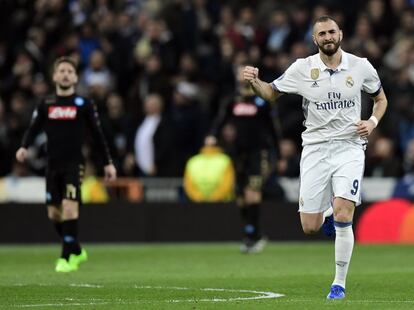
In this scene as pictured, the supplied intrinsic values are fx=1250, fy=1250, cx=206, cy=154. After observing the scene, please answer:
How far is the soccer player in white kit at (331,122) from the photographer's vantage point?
1155 cm

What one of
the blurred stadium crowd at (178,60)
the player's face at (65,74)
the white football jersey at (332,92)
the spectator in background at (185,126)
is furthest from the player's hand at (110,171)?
the spectator in background at (185,126)

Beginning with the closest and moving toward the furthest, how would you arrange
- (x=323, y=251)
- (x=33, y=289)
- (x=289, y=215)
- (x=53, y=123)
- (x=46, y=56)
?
(x=33, y=289) < (x=53, y=123) < (x=323, y=251) < (x=289, y=215) < (x=46, y=56)

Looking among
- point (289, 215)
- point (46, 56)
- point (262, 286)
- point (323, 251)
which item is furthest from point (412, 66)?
point (262, 286)

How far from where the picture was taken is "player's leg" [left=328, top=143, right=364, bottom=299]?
1143 cm

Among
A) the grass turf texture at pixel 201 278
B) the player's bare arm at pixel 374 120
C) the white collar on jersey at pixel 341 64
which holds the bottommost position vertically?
the grass turf texture at pixel 201 278

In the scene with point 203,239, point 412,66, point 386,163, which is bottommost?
point 203,239

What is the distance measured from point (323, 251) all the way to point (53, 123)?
226 inches

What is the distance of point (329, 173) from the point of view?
1171cm

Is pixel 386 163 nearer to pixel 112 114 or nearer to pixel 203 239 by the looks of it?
pixel 203 239

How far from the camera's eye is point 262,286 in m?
12.9

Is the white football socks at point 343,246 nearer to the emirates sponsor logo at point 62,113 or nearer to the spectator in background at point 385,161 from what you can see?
the emirates sponsor logo at point 62,113

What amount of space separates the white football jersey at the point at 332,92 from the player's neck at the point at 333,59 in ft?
0.11

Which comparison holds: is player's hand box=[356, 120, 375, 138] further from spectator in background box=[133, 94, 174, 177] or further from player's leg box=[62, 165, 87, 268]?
spectator in background box=[133, 94, 174, 177]

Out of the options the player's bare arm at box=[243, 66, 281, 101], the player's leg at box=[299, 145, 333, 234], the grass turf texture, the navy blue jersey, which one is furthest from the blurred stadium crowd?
the player's leg at box=[299, 145, 333, 234]
